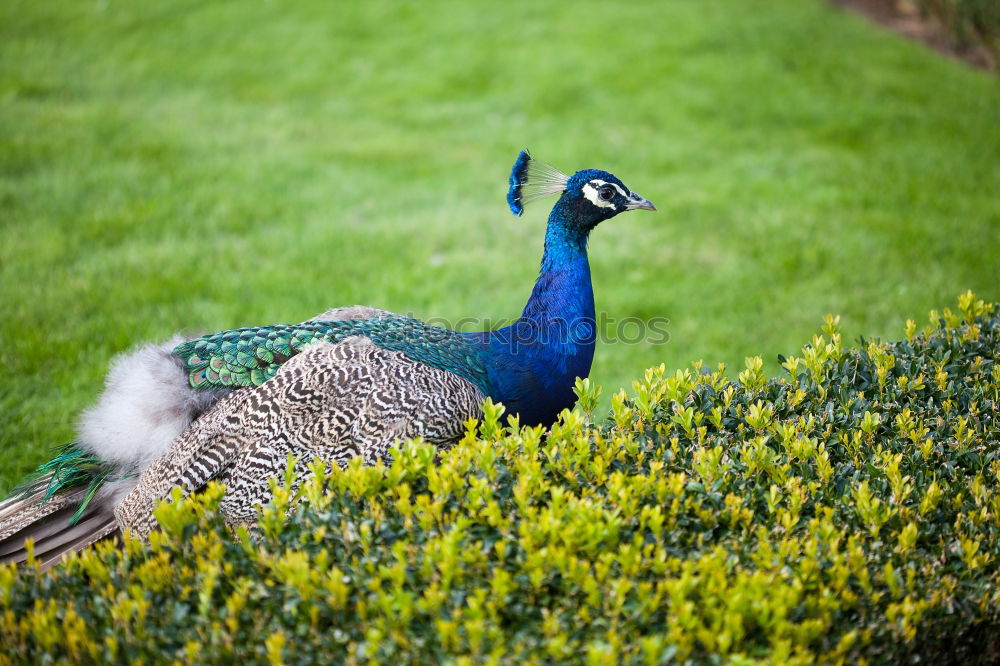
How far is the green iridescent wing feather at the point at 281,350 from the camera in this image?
11.5ft

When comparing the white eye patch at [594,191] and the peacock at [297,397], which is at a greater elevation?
the white eye patch at [594,191]

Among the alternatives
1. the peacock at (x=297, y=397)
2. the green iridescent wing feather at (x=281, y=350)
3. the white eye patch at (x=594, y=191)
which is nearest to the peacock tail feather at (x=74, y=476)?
the peacock at (x=297, y=397)

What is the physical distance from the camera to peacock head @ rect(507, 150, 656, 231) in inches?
153

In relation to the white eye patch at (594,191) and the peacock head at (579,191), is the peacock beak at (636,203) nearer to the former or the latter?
the peacock head at (579,191)

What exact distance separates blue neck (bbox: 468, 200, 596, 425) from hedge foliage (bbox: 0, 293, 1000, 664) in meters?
0.72

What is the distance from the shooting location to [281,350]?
3.56 metres

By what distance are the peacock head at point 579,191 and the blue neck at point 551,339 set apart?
0.04m

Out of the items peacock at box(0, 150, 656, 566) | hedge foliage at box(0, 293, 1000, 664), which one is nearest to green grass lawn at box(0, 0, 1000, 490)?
peacock at box(0, 150, 656, 566)

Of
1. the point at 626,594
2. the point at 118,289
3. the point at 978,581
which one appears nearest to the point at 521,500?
the point at 626,594

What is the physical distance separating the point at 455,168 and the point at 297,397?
5.05 meters

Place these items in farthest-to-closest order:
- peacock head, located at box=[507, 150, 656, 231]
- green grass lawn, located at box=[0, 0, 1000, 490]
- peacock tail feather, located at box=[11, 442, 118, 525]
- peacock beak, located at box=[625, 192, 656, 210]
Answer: green grass lawn, located at box=[0, 0, 1000, 490] < peacock beak, located at box=[625, 192, 656, 210] < peacock head, located at box=[507, 150, 656, 231] < peacock tail feather, located at box=[11, 442, 118, 525]

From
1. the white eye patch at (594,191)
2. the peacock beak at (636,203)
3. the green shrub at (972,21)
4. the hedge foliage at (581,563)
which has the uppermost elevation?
the green shrub at (972,21)

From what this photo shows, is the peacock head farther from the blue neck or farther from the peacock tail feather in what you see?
the peacock tail feather

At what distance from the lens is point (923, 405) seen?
3318 mm
